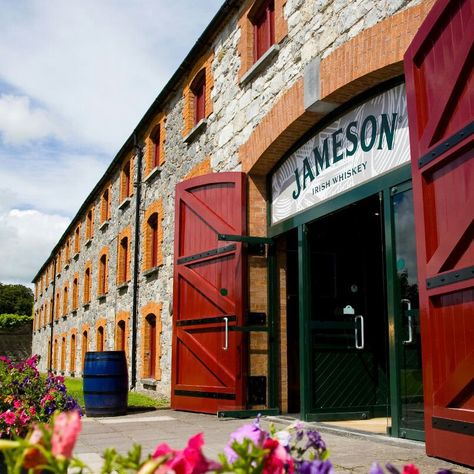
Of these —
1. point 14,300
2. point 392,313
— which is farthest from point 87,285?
point 14,300

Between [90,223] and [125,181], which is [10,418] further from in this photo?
[90,223]

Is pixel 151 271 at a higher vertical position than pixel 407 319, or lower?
higher

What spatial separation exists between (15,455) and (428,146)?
13.6ft

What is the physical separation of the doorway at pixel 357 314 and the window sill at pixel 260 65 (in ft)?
7.04

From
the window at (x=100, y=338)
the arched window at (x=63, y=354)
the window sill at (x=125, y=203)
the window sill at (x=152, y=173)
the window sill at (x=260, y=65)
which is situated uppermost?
the window sill at (x=260, y=65)

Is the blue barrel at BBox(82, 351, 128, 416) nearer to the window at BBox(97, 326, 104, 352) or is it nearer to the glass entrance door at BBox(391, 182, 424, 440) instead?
the glass entrance door at BBox(391, 182, 424, 440)

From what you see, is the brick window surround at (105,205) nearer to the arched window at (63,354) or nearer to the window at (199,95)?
the window at (199,95)

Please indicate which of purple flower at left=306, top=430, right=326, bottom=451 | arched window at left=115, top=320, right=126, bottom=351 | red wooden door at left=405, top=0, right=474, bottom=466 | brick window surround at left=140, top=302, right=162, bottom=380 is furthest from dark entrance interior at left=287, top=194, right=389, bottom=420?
arched window at left=115, top=320, right=126, bottom=351

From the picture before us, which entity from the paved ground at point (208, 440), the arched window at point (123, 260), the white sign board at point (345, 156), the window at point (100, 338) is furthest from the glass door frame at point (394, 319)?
the window at point (100, 338)

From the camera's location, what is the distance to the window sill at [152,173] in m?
12.3

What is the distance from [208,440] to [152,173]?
8.04 metres

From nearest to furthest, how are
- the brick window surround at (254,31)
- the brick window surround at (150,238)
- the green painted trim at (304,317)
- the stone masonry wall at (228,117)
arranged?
the stone masonry wall at (228,117)
the green painted trim at (304,317)
the brick window surround at (254,31)
the brick window surround at (150,238)

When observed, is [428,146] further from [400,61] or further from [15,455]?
[15,455]

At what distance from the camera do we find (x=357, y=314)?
25.0ft
